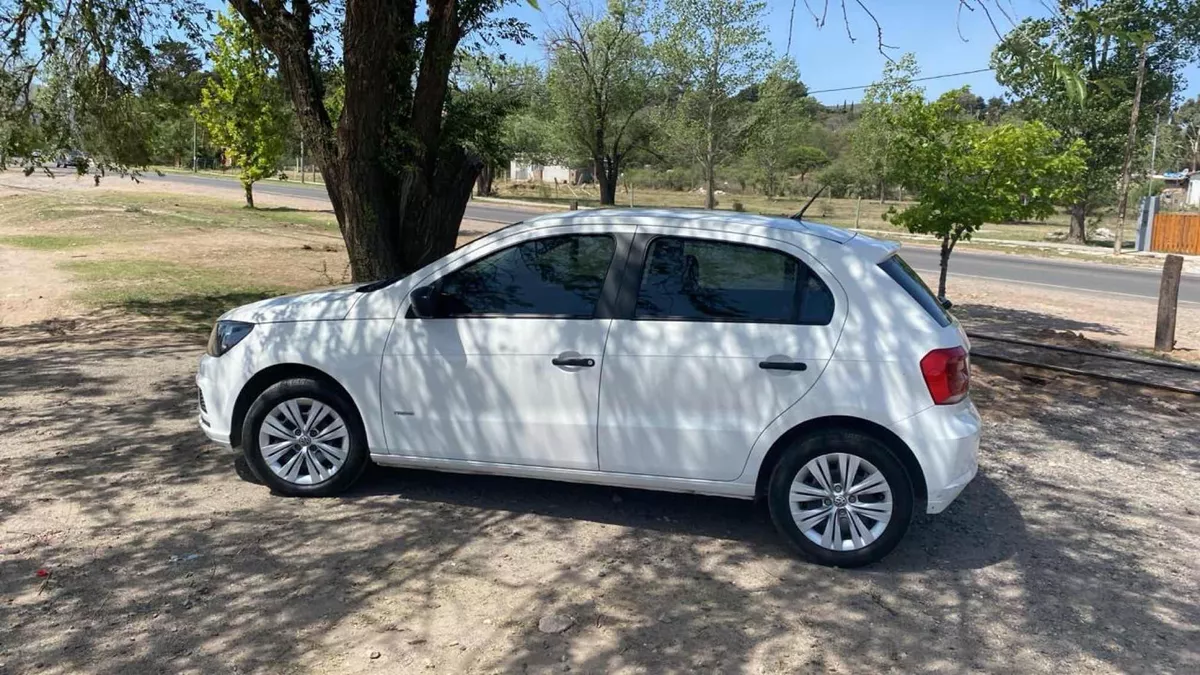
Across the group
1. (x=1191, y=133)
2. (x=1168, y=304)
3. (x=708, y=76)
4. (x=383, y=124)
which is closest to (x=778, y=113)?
(x=708, y=76)

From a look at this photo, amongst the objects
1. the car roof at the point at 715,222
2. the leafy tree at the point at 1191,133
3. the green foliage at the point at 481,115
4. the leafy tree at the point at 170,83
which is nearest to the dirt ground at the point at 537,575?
the car roof at the point at 715,222

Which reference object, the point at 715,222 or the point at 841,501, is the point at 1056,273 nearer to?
the point at 715,222

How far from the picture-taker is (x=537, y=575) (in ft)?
14.0

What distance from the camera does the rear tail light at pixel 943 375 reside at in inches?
167

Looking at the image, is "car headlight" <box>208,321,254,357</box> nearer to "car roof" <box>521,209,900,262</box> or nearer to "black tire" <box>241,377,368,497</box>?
"black tire" <box>241,377,368,497</box>

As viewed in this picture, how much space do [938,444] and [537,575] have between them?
77.6 inches

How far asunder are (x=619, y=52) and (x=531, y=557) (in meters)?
37.3

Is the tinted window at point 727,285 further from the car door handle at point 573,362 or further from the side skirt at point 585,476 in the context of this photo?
the side skirt at point 585,476

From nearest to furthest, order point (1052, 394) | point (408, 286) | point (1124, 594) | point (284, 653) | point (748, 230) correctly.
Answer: point (284, 653), point (1124, 594), point (748, 230), point (408, 286), point (1052, 394)

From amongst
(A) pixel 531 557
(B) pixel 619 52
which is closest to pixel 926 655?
(A) pixel 531 557

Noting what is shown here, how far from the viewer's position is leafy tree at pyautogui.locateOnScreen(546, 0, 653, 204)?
3869 cm

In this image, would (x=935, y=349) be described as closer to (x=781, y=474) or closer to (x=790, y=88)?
(x=781, y=474)

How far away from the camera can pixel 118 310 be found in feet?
Result: 37.7

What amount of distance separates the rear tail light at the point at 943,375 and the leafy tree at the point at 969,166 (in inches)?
327
